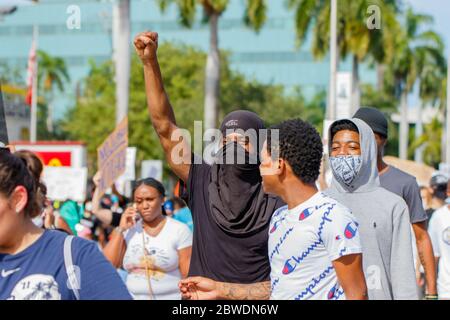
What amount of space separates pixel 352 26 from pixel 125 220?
3180 cm

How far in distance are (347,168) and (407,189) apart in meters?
0.96

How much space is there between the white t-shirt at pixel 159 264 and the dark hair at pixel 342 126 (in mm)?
2291

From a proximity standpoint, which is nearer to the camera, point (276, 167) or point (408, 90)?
point (276, 167)

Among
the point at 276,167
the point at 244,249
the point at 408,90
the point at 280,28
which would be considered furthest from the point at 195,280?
the point at 280,28

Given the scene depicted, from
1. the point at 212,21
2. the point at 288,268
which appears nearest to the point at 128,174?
the point at 212,21

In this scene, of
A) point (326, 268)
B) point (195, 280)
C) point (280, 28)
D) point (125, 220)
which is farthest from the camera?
point (280, 28)

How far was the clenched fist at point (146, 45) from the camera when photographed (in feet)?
16.0

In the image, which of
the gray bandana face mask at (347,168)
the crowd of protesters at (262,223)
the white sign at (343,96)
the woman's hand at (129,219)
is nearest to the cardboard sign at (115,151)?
the woman's hand at (129,219)

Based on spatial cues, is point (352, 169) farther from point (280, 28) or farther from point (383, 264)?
point (280, 28)

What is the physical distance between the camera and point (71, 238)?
3.39 m

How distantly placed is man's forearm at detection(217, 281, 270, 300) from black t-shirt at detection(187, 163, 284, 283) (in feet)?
0.13

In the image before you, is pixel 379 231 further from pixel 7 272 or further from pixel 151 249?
pixel 151 249

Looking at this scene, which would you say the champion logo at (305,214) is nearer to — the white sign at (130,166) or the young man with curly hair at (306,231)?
the young man with curly hair at (306,231)

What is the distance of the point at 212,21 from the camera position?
30734 millimetres
